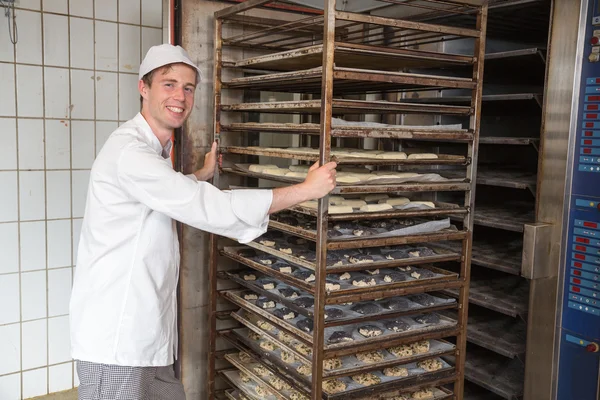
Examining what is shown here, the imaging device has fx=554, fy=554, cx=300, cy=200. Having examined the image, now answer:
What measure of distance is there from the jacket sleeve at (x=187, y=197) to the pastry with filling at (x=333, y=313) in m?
0.50

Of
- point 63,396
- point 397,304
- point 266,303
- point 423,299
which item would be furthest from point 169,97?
point 63,396

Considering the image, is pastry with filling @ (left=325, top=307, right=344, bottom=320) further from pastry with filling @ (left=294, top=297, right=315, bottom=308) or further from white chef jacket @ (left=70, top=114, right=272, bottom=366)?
white chef jacket @ (left=70, top=114, right=272, bottom=366)

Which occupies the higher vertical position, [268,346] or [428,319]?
[428,319]

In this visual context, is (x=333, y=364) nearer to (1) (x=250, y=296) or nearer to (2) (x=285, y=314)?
(2) (x=285, y=314)

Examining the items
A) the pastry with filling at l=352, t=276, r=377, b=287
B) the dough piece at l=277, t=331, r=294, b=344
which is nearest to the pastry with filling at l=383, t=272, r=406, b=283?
the pastry with filling at l=352, t=276, r=377, b=287

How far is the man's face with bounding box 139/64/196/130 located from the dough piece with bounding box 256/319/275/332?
1021 millimetres

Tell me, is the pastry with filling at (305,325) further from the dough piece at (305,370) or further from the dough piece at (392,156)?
the dough piece at (392,156)

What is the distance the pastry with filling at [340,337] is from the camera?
213 centimetres

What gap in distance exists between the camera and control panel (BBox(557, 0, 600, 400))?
2.22 metres

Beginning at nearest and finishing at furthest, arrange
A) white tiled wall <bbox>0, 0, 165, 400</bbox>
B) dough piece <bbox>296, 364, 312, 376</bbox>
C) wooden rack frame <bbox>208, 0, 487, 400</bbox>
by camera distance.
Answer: wooden rack frame <bbox>208, 0, 487, 400</bbox>
dough piece <bbox>296, 364, 312, 376</bbox>
white tiled wall <bbox>0, 0, 165, 400</bbox>

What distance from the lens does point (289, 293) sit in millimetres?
2486

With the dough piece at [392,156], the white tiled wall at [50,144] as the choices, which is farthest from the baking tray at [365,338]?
the white tiled wall at [50,144]

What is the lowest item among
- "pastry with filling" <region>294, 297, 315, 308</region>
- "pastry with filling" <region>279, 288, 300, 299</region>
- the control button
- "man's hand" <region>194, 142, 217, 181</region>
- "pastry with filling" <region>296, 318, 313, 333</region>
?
the control button

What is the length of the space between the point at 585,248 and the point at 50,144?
2799 millimetres
